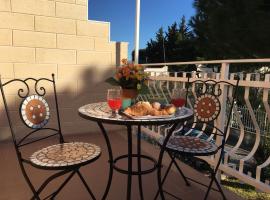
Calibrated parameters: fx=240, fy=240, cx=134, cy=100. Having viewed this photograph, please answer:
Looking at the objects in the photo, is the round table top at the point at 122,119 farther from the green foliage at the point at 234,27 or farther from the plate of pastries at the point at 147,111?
the green foliage at the point at 234,27

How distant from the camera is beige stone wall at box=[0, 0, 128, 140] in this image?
11.0 ft

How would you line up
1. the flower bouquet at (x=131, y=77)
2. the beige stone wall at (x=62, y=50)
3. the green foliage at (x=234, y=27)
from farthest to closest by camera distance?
1. the green foliage at (x=234, y=27)
2. the beige stone wall at (x=62, y=50)
3. the flower bouquet at (x=131, y=77)

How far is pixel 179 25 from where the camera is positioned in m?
26.4

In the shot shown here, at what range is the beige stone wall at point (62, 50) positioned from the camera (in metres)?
3.35

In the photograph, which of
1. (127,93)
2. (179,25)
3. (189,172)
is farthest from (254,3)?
(179,25)

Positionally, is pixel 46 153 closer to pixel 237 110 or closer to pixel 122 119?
pixel 122 119

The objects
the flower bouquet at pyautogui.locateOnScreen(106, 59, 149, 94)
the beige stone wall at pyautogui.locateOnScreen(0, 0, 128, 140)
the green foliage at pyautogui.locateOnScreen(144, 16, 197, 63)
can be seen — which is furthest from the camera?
the green foliage at pyautogui.locateOnScreen(144, 16, 197, 63)

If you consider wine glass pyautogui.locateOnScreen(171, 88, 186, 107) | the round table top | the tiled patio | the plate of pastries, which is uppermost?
wine glass pyautogui.locateOnScreen(171, 88, 186, 107)

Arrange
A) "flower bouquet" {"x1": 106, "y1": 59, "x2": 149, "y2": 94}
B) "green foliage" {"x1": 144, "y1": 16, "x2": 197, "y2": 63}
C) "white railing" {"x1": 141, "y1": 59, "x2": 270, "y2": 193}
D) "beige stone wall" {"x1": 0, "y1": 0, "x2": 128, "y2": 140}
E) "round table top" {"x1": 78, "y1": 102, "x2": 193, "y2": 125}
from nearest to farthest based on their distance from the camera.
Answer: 1. "round table top" {"x1": 78, "y1": 102, "x2": 193, "y2": 125}
2. "flower bouquet" {"x1": 106, "y1": 59, "x2": 149, "y2": 94}
3. "white railing" {"x1": 141, "y1": 59, "x2": 270, "y2": 193}
4. "beige stone wall" {"x1": 0, "y1": 0, "x2": 128, "y2": 140}
5. "green foliage" {"x1": 144, "y1": 16, "x2": 197, "y2": 63}

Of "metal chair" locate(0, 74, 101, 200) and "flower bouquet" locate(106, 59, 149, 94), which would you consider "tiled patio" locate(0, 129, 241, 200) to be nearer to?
"metal chair" locate(0, 74, 101, 200)

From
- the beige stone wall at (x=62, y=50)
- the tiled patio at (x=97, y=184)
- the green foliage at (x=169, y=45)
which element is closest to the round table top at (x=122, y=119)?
the tiled patio at (x=97, y=184)

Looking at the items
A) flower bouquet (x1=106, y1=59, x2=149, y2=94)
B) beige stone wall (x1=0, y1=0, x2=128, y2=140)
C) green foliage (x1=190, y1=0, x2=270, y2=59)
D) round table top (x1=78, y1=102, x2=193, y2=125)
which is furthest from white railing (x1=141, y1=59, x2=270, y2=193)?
green foliage (x1=190, y1=0, x2=270, y2=59)

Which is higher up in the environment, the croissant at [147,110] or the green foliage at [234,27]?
the green foliage at [234,27]

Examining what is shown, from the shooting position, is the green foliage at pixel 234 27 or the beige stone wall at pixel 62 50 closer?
the beige stone wall at pixel 62 50
